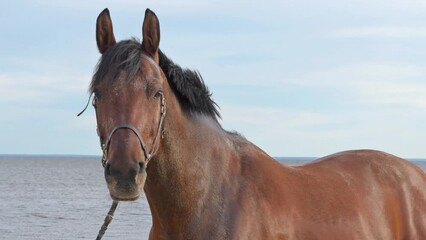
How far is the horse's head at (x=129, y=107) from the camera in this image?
471 centimetres

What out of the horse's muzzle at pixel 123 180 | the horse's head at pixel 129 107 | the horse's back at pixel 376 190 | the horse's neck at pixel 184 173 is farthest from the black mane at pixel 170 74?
the horse's back at pixel 376 190

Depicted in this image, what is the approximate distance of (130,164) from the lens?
469cm

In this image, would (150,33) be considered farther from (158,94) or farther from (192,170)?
(192,170)

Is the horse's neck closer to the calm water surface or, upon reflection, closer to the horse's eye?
the horse's eye

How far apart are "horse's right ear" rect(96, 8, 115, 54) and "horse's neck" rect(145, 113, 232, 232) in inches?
27.4

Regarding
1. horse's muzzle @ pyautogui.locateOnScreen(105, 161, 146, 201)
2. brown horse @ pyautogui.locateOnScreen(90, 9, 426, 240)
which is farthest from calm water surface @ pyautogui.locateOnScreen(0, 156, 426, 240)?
horse's muzzle @ pyautogui.locateOnScreen(105, 161, 146, 201)

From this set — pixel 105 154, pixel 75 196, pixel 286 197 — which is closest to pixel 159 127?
pixel 105 154

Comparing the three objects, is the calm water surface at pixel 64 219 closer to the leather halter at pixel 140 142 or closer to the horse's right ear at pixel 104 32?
the horse's right ear at pixel 104 32

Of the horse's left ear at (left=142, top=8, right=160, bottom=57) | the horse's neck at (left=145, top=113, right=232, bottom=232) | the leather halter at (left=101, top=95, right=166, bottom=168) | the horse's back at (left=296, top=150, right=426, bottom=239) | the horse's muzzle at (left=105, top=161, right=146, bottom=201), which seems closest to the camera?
the horse's muzzle at (left=105, top=161, right=146, bottom=201)

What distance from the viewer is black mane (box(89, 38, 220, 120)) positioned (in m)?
5.05

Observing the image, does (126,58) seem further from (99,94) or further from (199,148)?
(199,148)

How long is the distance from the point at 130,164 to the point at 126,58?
0.77m

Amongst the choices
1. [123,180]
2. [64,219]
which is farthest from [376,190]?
[64,219]

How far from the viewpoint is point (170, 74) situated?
18.2ft
